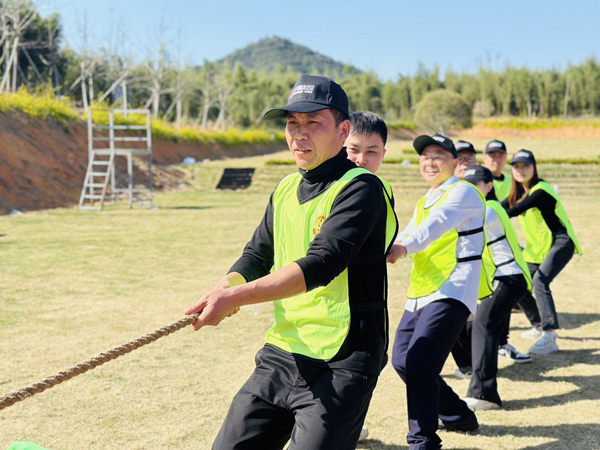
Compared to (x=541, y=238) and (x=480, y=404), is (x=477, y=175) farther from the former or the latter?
(x=541, y=238)

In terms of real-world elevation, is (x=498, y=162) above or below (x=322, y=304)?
above

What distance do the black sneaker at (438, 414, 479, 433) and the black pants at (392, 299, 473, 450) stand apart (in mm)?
334

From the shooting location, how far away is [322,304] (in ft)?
7.91

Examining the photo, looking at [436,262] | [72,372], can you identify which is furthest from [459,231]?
[72,372]

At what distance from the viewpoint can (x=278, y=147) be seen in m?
52.4

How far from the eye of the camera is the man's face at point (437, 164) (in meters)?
4.28

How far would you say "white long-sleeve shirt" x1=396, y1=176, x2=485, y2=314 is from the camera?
3920 millimetres

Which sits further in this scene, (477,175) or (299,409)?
(477,175)

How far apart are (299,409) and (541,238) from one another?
17.5 ft

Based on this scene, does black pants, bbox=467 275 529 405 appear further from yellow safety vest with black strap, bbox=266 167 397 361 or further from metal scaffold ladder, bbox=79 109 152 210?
metal scaffold ladder, bbox=79 109 152 210

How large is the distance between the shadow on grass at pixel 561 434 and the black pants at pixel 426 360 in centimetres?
66

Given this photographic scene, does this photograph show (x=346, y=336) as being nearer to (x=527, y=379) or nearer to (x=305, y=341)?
(x=305, y=341)

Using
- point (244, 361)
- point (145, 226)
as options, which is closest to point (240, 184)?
point (145, 226)

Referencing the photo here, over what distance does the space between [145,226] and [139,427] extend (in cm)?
1172
